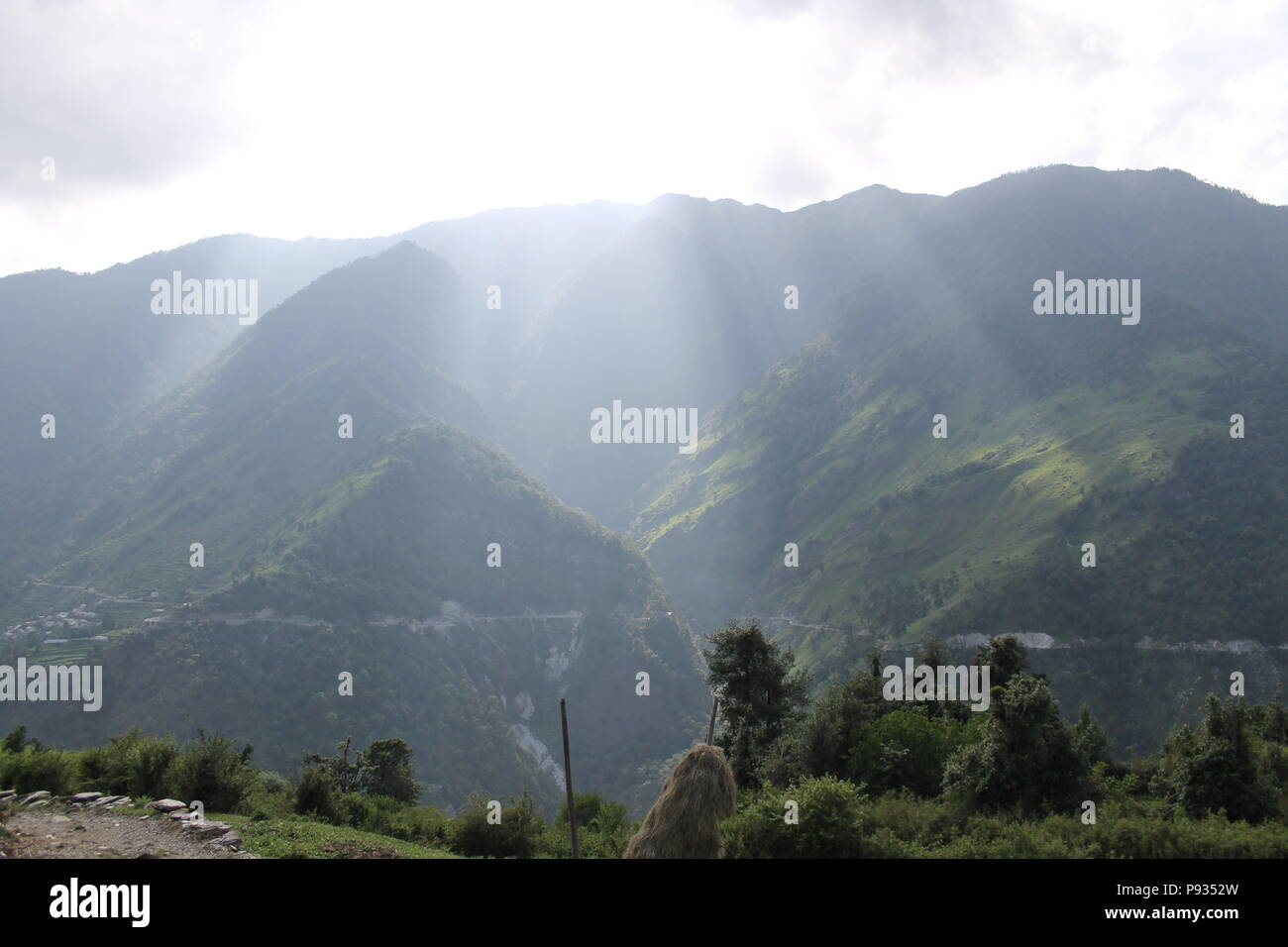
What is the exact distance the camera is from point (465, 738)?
364ft

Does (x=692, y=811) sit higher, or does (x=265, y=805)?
(x=692, y=811)

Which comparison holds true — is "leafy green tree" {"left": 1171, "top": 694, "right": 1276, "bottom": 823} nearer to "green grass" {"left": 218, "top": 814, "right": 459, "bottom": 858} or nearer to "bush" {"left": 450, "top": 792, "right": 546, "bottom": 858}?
"bush" {"left": 450, "top": 792, "right": 546, "bottom": 858}

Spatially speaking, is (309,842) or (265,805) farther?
(265,805)

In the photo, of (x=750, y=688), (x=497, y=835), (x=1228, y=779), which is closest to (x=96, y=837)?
(x=497, y=835)

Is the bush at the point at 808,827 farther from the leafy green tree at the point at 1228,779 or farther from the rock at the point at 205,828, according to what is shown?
the rock at the point at 205,828

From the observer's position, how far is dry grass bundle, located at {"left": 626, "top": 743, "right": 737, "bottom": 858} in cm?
1933

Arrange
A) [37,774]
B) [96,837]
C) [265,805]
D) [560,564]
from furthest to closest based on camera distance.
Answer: [560,564], [265,805], [37,774], [96,837]

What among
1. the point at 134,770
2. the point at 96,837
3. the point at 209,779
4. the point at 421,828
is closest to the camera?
the point at 96,837

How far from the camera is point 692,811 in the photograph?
19.8 m

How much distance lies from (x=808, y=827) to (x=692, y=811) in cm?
407

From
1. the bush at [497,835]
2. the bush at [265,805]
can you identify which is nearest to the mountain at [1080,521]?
the bush at [497,835]

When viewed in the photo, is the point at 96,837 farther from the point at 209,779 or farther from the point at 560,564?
the point at 560,564
